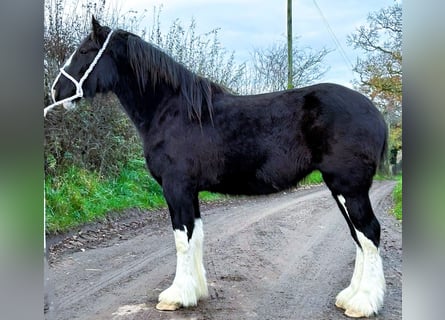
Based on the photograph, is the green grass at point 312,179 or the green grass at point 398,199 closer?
the green grass at point 398,199

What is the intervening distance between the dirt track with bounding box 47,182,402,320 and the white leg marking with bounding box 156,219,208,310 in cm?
5

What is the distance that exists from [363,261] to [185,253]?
887 millimetres

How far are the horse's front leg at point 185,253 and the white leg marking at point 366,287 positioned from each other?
0.72 metres

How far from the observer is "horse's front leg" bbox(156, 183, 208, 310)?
2152 mm

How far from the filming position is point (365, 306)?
2002 millimetres

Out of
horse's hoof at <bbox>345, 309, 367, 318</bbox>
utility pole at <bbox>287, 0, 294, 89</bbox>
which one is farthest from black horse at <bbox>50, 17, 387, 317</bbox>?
utility pole at <bbox>287, 0, 294, 89</bbox>

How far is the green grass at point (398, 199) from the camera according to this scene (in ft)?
5.98

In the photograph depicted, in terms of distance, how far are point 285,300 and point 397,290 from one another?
0.54 meters

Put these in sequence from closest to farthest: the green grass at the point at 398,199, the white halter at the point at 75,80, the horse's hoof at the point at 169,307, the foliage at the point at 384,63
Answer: the green grass at the point at 398,199
the foliage at the point at 384,63
the horse's hoof at the point at 169,307
the white halter at the point at 75,80

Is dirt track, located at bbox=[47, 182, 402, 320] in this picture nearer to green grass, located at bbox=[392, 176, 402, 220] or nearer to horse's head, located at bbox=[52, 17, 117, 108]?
green grass, located at bbox=[392, 176, 402, 220]

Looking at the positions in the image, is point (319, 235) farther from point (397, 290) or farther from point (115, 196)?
point (115, 196)

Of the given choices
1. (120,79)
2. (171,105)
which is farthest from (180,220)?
(120,79)

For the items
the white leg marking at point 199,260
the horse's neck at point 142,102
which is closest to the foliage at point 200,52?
the horse's neck at point 142,102

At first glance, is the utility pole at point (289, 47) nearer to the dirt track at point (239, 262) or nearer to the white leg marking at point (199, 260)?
the dirt track at point (239, 262)
